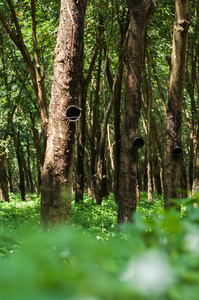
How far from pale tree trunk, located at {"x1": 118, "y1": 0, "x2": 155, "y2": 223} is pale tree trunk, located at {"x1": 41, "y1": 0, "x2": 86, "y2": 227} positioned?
1.56m

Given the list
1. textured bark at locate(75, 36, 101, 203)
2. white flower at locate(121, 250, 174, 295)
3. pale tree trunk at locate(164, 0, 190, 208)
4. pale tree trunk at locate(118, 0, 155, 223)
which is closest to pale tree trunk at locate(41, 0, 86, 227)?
pale tree trunk at locate(118, 0, 155, 223)

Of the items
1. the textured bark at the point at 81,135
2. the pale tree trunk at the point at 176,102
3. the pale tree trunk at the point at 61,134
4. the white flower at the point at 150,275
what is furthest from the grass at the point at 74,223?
the textured bark at the point at 81,135

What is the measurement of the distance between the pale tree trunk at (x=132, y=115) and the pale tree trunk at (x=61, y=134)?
5.12 ft

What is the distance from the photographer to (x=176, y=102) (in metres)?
6.42

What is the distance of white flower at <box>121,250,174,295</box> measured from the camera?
2.24 feet

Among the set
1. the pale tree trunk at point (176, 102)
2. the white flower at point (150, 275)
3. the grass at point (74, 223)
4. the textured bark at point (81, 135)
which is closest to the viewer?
the white flower at point (150, 275)

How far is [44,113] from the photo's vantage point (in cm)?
826

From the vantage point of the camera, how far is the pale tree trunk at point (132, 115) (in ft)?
19.7

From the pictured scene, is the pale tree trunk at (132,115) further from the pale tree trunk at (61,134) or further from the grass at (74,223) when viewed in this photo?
the pale tree trunk at (61,134)

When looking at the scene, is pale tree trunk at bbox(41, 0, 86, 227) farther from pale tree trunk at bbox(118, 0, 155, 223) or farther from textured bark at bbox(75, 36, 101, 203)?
textured bark at bbox(75, 36, 101, 203)

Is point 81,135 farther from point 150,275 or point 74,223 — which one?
point 150,275

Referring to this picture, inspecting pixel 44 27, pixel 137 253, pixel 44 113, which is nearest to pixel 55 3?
pixel 44 27

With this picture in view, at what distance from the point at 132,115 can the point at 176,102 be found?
98 centimetres

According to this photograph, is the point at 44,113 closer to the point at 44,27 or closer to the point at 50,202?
the point at 50,202
